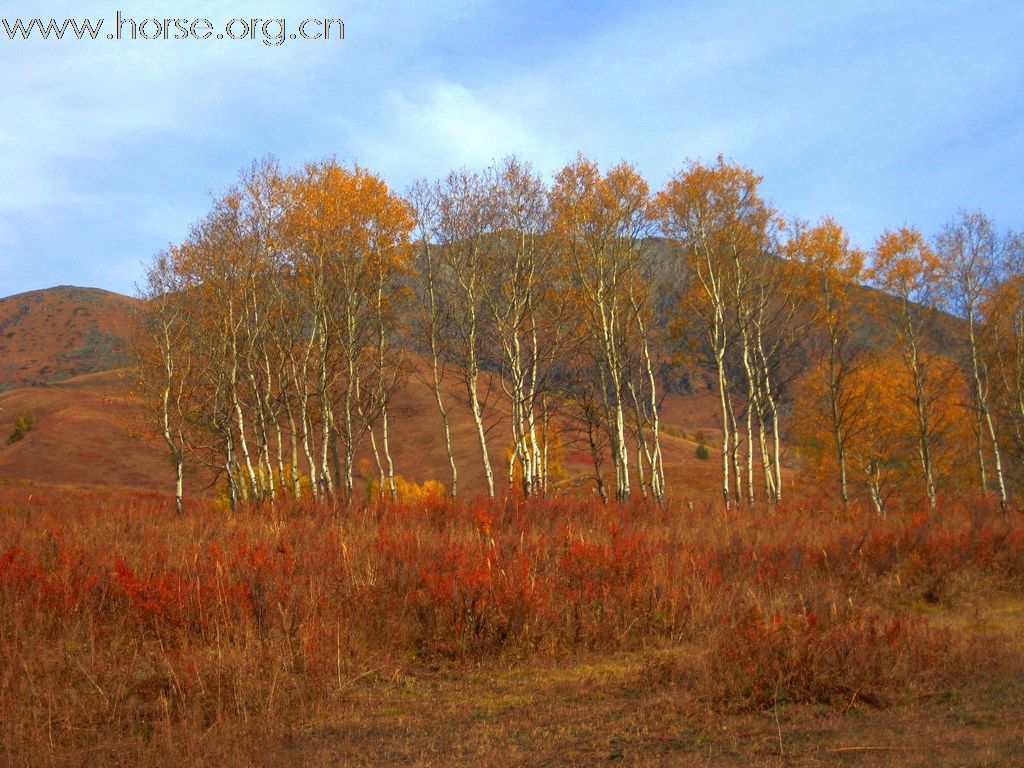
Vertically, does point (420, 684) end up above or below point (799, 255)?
below

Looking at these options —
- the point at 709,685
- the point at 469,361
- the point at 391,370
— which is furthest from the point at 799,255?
the point at 709,685

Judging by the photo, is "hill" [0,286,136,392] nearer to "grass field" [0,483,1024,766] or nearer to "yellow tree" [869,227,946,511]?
"yellow tree" [869,227,946,511]

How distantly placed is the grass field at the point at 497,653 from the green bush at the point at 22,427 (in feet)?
232

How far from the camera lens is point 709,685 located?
648cm

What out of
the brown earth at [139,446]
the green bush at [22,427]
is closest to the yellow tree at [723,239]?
the brown earth at [139,446]

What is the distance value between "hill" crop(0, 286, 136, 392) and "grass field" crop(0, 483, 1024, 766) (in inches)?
5278

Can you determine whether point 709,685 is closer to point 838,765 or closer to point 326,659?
point 838,765

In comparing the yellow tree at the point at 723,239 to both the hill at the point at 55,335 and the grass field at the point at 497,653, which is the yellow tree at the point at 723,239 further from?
the hill at the point at 55,335

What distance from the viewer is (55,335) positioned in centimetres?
16900

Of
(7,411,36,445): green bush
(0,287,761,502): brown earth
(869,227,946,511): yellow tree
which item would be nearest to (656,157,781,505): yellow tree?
(869,227,946,511): yellow tree

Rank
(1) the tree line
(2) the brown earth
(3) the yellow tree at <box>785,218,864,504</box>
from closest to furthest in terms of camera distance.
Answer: (1) the tree line, (3) the yellow tree at <box>785,218,864,504</box>, (2) the brown earth

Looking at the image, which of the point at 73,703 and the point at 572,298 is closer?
the point at 73,703

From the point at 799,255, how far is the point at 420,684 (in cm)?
2589

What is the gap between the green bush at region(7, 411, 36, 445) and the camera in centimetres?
7275
